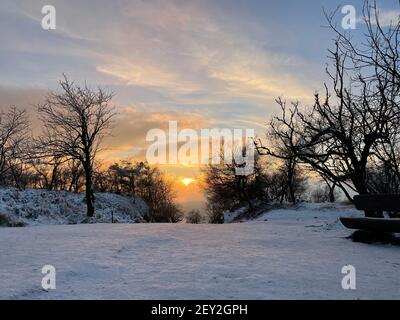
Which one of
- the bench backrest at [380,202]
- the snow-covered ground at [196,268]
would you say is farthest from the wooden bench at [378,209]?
the snow-covered ground at [196,268]

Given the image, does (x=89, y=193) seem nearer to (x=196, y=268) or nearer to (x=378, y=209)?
(x=378, y=209)

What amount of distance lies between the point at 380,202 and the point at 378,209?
0.20 metres

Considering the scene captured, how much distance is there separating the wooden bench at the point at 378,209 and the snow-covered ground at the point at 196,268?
1.39ft

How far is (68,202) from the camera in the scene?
28719 mm

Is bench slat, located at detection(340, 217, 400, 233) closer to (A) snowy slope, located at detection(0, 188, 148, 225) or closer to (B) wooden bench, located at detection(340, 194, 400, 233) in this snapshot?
(B) wooden bench, located at detection(340, 194, 400, 233)

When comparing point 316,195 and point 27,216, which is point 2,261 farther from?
point 316,195

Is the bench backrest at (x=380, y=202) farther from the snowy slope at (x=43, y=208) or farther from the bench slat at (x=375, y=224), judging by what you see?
the snowy slope at (x=43, y=208)

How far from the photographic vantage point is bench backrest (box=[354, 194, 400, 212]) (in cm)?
813

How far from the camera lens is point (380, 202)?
841 centimetres

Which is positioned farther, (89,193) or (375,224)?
(89,193)

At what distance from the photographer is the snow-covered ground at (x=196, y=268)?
14.6 ft

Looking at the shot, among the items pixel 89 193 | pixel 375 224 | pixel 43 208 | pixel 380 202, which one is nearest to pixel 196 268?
pixel 375 224

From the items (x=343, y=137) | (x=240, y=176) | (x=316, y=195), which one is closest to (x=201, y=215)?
(x=240, y=176)
